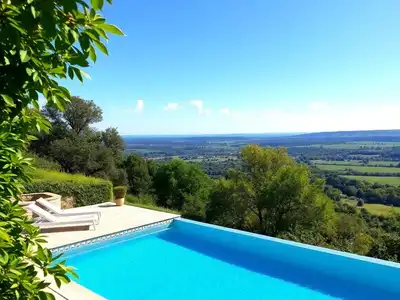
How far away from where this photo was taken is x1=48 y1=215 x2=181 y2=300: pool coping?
421cm

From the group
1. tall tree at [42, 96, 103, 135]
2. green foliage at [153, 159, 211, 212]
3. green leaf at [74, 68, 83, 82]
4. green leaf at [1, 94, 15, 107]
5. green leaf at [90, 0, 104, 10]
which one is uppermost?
tall tree at [42, 96, 103, 135]

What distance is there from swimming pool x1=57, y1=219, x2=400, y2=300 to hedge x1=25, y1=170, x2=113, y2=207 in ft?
12.5

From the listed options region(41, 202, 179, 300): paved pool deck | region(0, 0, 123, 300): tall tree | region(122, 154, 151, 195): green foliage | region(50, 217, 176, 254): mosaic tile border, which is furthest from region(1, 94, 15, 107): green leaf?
region(122, 154, 151, 195): green foliage

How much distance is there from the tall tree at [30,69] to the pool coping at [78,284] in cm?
123

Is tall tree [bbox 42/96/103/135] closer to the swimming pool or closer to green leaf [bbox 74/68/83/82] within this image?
the swimming pool

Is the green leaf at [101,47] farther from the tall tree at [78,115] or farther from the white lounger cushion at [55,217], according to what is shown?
the tall tree at [78,115]

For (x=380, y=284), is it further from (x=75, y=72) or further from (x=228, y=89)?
(x=228, y=89)

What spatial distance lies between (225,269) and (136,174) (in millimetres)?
27797

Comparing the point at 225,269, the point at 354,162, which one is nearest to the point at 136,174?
the point at 225,269

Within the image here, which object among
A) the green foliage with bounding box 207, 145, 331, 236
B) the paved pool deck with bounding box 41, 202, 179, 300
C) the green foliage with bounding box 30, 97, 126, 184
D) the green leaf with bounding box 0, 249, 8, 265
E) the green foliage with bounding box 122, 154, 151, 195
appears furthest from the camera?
the green foliage with bounding box 122, 154, 151, 195

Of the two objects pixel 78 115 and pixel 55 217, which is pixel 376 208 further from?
pixel 78 115

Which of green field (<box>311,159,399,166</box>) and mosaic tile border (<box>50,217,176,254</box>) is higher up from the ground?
mosaic tile border (<box>50,217,176,254</box>)

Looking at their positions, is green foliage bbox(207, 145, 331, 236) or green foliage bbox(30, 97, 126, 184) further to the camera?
green foliage bbox(30, 97, 126, 184)

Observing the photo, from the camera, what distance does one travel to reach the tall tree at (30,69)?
101 cm
